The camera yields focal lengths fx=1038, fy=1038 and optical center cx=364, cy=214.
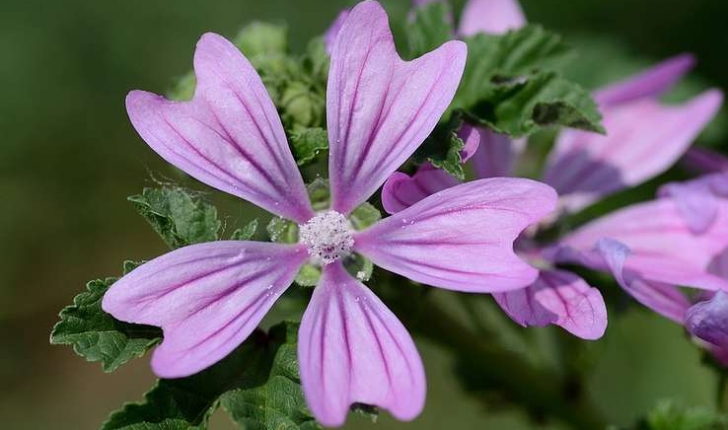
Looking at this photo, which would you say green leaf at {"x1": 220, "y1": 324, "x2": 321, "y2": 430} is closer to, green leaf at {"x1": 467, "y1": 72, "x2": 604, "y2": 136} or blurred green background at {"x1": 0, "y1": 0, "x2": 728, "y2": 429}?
green leaf at {"x1": 467, "y1": 72, "x2": 604, "y2": 136}

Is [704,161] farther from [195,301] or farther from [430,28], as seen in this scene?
[195,301]

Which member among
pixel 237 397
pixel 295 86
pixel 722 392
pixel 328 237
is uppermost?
pixel 295 86

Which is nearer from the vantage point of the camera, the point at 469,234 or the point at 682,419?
the point at 469,234

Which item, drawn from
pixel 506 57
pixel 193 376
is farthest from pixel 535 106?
pixel 193 376

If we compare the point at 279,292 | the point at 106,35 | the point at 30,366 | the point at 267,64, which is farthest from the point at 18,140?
the point at 279,292

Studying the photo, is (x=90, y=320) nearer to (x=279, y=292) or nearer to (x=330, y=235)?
(x=279, y=292)

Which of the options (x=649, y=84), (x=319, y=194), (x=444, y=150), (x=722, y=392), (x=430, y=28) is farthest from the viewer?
(x=649, y=84)

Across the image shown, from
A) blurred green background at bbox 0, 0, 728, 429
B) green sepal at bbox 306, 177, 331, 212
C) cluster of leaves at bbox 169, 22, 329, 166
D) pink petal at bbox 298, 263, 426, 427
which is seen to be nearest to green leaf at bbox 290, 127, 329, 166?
cluster of leaves at bbox 169, 22, 329, 166
